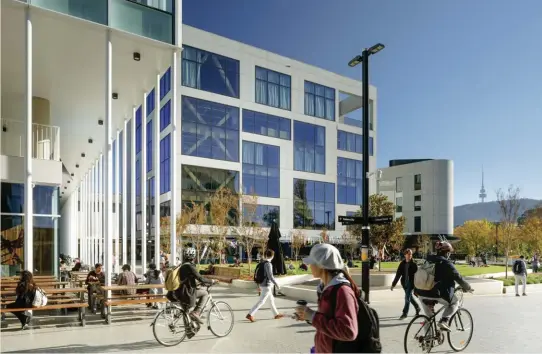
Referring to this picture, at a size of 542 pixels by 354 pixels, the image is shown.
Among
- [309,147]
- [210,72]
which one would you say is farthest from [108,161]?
[309,147]

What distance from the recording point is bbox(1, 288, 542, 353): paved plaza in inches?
312

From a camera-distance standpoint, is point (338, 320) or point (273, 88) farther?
point (273, 88)

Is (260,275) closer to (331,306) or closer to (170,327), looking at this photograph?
(170,327)

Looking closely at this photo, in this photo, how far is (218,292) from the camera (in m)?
18.0

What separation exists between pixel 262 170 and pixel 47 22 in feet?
122

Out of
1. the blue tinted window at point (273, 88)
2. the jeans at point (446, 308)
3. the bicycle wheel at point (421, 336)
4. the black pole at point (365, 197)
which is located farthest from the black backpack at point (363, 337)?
the blue tinted window at point (273, 88)

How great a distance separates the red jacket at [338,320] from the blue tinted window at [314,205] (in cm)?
4745

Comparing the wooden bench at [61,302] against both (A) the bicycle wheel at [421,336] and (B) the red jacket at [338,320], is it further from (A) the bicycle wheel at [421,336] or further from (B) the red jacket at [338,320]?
(B) the red jacket at [338,320]

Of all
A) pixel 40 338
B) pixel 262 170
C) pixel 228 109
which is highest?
pixel 228 109

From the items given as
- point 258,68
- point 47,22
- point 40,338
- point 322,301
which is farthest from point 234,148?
point 322,301

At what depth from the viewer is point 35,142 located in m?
15.4

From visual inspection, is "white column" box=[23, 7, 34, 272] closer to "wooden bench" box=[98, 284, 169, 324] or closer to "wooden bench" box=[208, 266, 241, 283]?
"wooden bench" box=[98, 284, 169, 324]

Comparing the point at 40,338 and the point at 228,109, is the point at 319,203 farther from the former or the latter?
the point at 40,338

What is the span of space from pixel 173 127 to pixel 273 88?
125 feet
